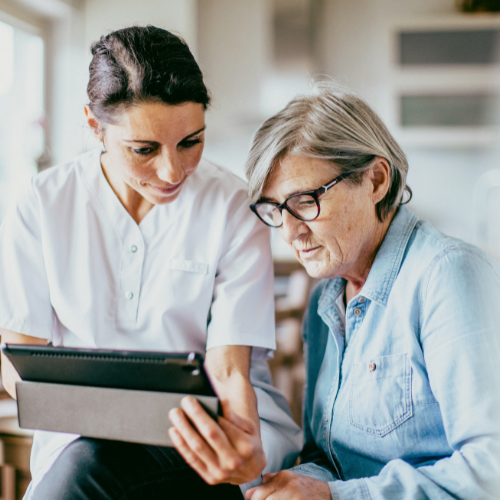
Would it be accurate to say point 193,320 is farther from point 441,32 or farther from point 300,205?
point 441,32

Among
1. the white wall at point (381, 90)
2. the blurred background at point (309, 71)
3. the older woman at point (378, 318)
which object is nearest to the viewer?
the older woman at point (378, 318)

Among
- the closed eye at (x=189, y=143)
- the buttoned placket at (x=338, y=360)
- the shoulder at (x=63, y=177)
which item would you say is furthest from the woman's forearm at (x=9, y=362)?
the buttoned placket at (x=338, y=360)

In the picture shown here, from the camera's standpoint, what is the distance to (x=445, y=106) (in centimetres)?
365

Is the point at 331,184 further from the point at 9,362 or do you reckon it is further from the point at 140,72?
the point at 9,362

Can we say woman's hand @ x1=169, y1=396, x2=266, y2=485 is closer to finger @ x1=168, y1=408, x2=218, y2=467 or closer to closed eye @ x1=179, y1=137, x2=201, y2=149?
finger @ x1=168, y1=408, x2=218, y2=467

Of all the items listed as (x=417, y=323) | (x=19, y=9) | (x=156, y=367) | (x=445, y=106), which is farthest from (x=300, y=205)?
(x=445, y=106)

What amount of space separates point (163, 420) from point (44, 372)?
0.66 ft

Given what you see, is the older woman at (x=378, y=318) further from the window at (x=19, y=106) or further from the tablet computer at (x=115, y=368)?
the window at (x=19, y=106)

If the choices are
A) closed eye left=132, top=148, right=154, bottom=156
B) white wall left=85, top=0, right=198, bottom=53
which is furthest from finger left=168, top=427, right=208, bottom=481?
white wall left=85, top=0, right=198, bottom=53

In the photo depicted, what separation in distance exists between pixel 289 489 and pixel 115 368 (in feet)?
1.22

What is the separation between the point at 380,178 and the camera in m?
1.06

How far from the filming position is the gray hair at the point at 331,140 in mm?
1009

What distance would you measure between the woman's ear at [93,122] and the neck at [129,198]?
14 cm

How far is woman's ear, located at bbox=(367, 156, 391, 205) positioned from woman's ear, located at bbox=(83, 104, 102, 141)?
56 cm
